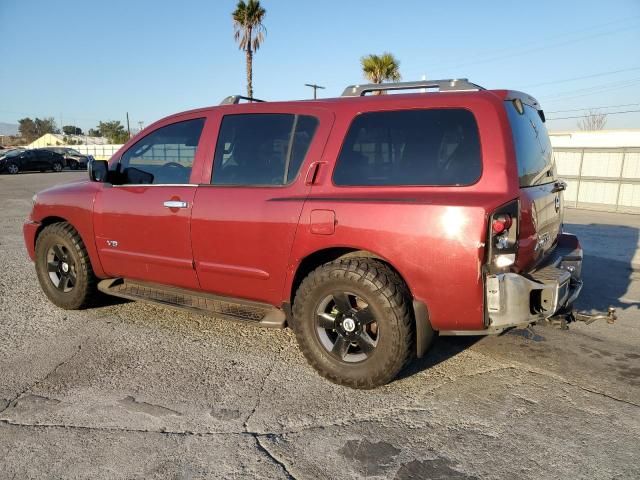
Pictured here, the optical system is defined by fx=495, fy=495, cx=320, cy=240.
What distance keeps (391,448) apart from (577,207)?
14565mm

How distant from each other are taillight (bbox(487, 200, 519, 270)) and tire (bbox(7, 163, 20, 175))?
99.4 ft

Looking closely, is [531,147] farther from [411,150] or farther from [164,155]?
[164,155]

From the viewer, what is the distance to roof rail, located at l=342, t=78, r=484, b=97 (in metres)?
3.23

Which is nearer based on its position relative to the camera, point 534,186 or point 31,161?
point 534,186

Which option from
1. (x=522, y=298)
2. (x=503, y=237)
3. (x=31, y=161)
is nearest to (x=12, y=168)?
(x=31, y=161)

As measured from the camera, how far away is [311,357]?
3.38 metres

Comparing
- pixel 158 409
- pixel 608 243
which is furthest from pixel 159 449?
pixel 608 243

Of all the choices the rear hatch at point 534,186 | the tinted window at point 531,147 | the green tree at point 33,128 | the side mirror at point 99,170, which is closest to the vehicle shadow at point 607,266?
the rear hatch at point 534,186

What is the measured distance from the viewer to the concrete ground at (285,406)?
2.47 metres

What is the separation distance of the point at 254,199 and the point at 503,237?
170cm

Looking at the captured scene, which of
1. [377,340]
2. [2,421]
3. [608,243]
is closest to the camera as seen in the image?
[2,421]

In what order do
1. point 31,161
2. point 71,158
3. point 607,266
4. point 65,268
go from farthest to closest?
point 71,158
point 31,161
point 607,266
point 65,268

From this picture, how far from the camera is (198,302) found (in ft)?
13.0

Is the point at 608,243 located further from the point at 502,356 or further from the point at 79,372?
the point at 79,372
